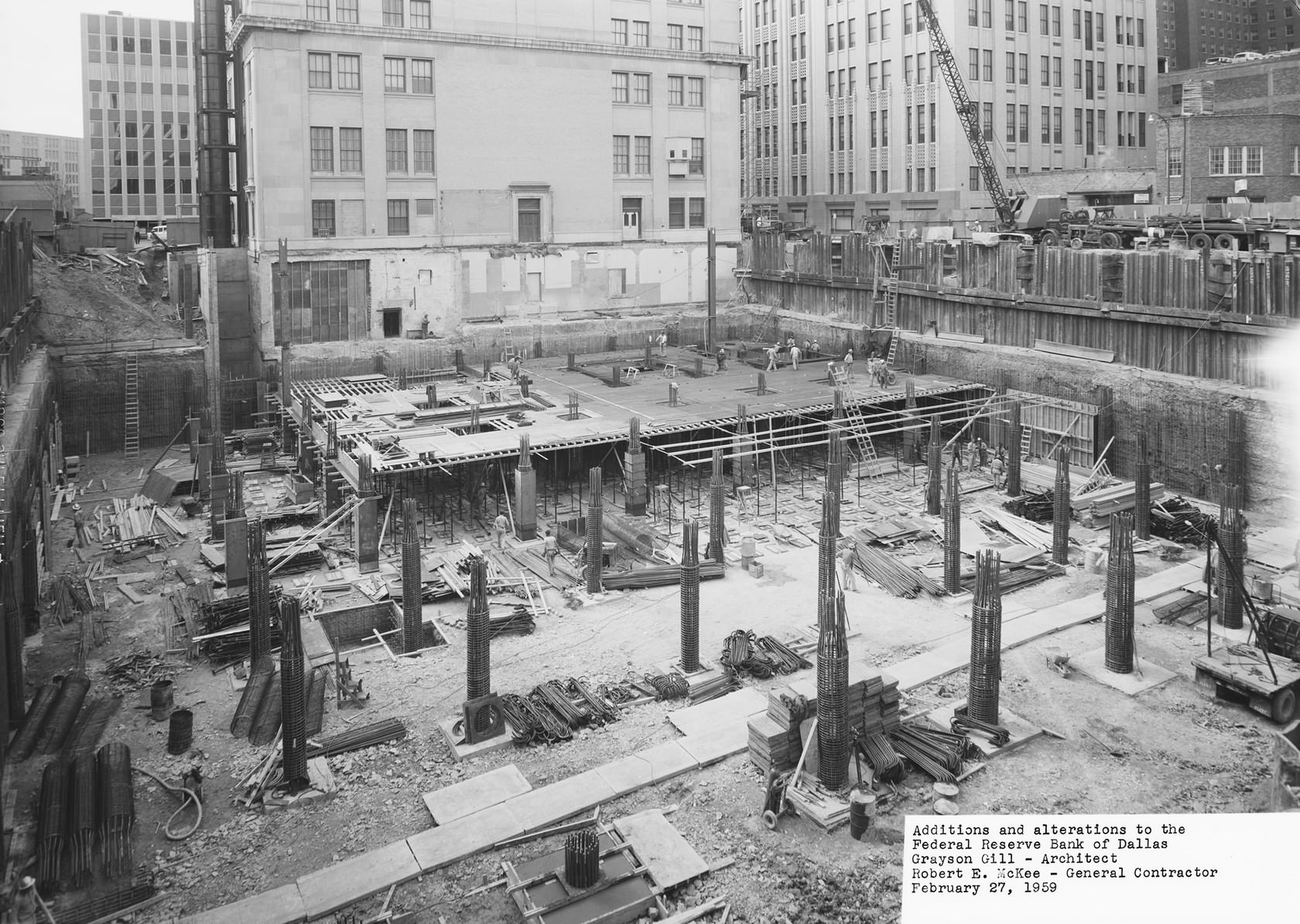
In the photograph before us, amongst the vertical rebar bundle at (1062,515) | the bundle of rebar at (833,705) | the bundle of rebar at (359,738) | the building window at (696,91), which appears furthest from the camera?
the building window at (696,91)

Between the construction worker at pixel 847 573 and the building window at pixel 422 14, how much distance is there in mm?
38340

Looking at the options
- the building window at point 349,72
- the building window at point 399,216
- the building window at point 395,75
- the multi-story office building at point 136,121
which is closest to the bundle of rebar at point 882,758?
the building window at point 399,216

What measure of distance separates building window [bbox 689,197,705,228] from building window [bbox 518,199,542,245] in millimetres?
9637

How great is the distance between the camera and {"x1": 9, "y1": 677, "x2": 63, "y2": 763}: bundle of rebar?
18.4m

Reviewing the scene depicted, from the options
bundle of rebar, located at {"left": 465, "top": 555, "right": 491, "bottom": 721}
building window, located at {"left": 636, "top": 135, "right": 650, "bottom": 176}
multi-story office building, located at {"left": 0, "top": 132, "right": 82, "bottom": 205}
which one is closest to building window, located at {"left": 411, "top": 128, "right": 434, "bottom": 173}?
building window, located at {"left": 636, "top": 135, "right": 650, "bottom": 176}

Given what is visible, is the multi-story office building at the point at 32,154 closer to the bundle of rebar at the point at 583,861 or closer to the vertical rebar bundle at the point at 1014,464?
the vertical rebar bundle at the point at 1014,464

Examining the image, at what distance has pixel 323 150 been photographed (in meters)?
50.7

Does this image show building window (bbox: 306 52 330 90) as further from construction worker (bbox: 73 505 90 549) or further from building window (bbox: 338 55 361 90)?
construction worker (bbox: 73 505 90 549)

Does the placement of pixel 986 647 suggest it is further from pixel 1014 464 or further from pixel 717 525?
pixel 1014 464

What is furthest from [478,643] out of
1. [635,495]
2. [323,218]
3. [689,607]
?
[323,218]

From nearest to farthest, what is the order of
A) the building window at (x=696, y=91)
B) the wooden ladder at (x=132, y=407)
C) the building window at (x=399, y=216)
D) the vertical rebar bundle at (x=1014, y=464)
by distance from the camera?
the vertical rebar bundle at (x=1014, y=464)
the wooden ladder at (x=132, y=407)
the building window at (x=399, y=216)
the building window at (x=696, y=91)

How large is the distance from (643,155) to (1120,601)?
44.1m

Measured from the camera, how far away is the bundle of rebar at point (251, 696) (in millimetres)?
19516

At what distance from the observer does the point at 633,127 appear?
58.7 m
